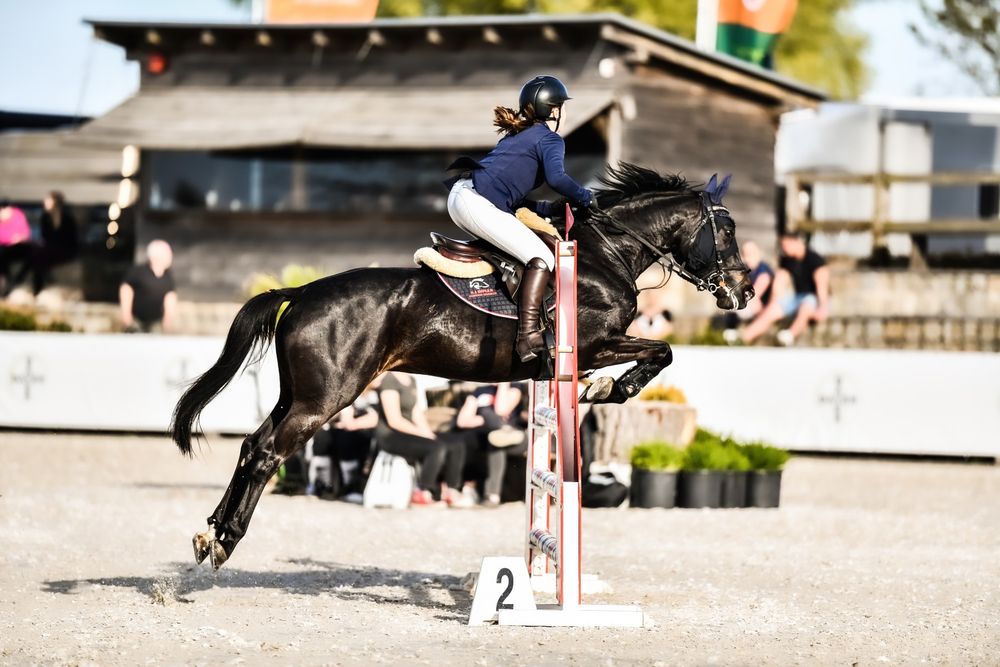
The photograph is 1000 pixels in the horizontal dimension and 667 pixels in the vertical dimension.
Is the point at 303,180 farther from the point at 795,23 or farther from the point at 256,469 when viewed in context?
the point at 795,23

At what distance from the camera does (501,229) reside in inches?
312

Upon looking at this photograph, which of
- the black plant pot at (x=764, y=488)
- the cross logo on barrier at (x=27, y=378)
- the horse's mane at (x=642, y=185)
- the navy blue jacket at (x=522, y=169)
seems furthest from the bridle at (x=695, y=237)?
the cross logo on barrier at (x=27, y=378)

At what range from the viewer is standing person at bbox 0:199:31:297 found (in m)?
22.9

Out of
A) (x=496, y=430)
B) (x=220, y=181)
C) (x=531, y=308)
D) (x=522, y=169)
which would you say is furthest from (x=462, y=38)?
(x=531, y=308)

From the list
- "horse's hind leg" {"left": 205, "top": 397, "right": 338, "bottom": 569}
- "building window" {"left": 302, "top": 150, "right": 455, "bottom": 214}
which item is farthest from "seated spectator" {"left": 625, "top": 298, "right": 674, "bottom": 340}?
"horse's hind leg" {"left": 205, "top": 397, "right": 338, "bottom": 569}

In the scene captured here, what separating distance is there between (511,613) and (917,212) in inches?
709

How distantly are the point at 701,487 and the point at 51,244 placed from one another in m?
13.9

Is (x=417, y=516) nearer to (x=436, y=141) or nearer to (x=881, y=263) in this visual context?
(x=436, y=141)

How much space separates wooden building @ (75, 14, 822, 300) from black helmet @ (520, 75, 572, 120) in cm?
1353

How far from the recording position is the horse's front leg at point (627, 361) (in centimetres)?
802

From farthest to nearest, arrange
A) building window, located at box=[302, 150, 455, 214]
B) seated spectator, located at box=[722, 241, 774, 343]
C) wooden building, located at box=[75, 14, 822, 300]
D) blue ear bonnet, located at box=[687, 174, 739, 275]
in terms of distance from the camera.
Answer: building window, located at box=[302, 150, 455, 214]
wooden building, located at box=[75, 14, 822, 300]
seated spectator, located at box=[722, 241, 774, 343]
blue ear bonnet, located at box=[687, 174, 739, 275]

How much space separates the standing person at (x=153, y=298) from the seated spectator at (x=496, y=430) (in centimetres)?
714

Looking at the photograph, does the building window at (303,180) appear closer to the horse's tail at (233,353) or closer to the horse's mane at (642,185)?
the horse's mane at (642,185)

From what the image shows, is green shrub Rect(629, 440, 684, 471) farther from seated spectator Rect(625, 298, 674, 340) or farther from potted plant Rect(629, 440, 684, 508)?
seated spectator Rect(625, 298, 674, 340)
